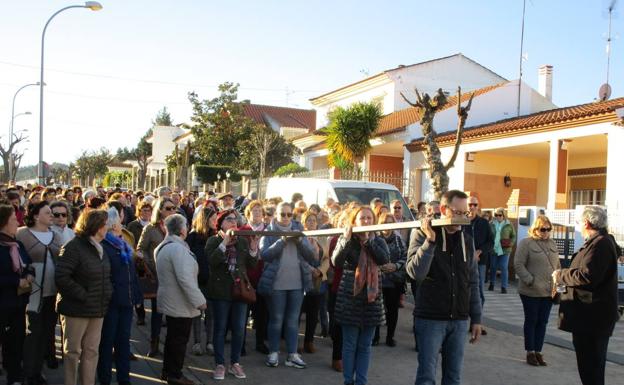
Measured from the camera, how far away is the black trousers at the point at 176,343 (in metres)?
6.16

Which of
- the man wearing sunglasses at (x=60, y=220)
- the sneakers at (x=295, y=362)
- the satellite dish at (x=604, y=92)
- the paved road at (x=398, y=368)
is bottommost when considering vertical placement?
the paved road at (x=398, y=368)

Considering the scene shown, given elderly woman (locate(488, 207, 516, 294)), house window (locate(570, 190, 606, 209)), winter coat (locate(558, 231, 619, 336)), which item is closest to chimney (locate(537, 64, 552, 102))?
house window (locate(570, 190, 606, 209))

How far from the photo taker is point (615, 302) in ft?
18.4

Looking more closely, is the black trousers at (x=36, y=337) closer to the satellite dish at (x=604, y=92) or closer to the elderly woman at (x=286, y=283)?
the elderly woman at (x=286, y=283)

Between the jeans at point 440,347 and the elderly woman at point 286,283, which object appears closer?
the jeans at point 440,347

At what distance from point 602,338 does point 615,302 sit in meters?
0.34

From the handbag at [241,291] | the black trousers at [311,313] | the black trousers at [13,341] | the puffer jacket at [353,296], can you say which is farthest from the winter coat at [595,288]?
the black trousers at [13,341]

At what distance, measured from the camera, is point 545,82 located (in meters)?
30.7

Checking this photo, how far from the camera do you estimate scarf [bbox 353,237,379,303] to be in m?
6.09

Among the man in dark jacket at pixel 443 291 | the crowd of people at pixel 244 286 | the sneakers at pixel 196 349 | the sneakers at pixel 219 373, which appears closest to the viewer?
the man in dark jacket at pixel 443 291

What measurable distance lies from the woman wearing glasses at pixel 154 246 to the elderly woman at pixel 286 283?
1.35 m

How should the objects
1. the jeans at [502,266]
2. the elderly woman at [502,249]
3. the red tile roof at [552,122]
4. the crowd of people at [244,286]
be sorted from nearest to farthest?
the crowd of people at [244,286], the jeans at [502,266], the elderly woman at [502,249], the red tile roof at [552,122]

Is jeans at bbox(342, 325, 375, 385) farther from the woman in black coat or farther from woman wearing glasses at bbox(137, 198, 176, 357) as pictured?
the woman in black coat

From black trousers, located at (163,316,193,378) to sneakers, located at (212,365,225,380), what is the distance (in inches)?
17.7
